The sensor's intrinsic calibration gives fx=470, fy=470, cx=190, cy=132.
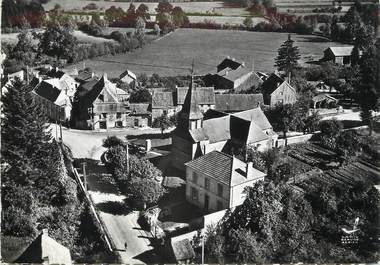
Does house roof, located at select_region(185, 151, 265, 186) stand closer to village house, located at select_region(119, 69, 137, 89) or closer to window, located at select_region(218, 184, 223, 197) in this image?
window, located at select_region(218, 184, 223, 197)

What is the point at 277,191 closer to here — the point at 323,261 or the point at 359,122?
the point at 323,261

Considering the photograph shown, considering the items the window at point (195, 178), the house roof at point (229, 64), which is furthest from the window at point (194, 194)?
the house roof at point (229, 64)

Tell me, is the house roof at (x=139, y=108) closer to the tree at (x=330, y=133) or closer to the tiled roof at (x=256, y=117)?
the tiled roof at (x=256, y=117)

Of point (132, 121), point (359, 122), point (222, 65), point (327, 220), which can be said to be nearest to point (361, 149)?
point (359, 122)

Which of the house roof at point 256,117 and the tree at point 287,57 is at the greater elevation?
the tree at point 287,57

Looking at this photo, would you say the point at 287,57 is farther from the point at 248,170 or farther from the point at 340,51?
the point at 248,170
